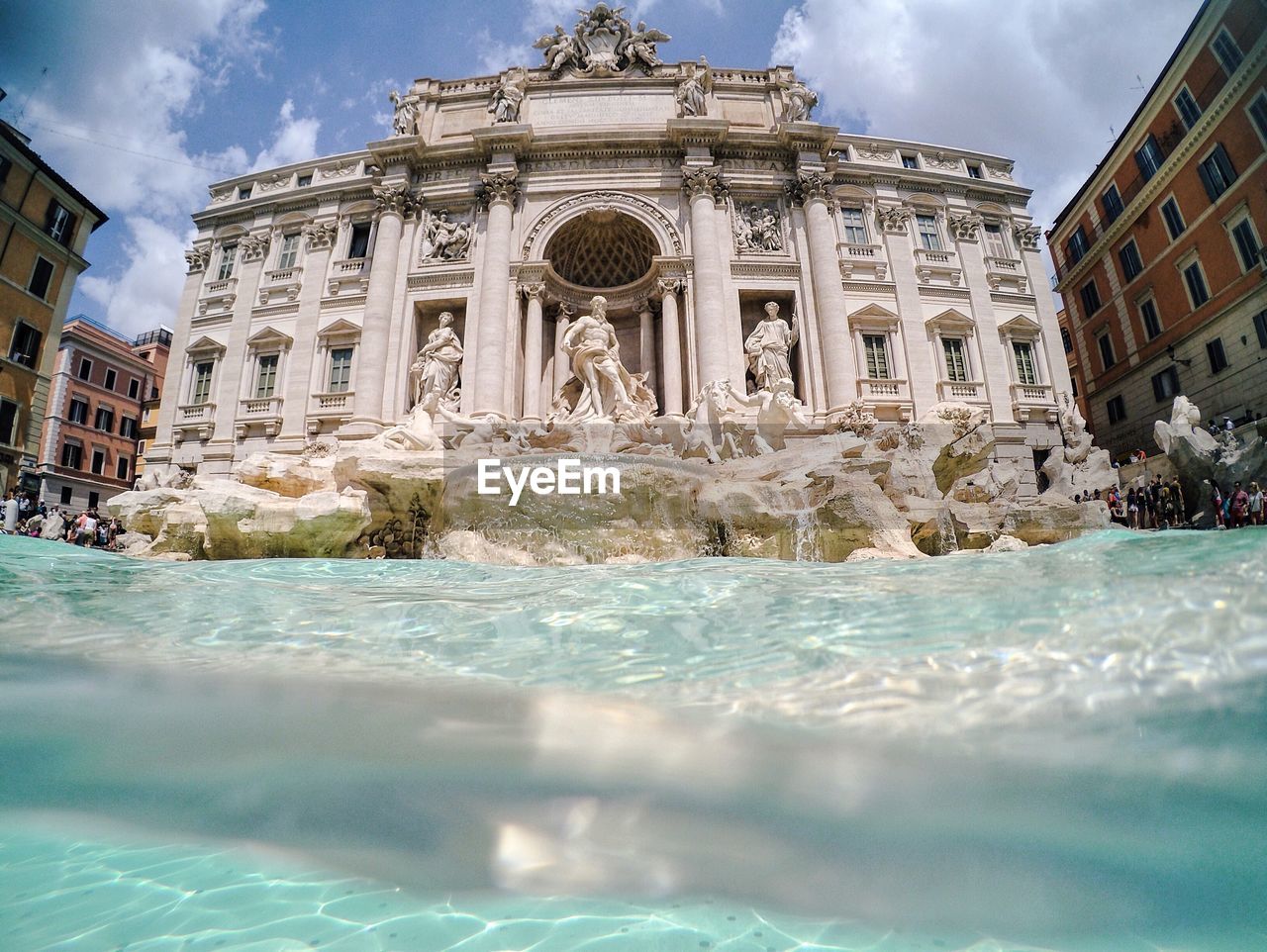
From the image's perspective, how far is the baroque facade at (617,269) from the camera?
16859 millimetres

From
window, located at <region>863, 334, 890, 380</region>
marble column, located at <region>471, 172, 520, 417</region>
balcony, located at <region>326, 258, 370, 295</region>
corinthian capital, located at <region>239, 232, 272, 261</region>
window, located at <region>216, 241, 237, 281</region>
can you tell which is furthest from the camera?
window, located at <region>216, 241, 237, 281</region>

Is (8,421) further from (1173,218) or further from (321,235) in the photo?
(1173,218)

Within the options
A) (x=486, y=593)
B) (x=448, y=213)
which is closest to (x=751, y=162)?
(x=448, y=213)

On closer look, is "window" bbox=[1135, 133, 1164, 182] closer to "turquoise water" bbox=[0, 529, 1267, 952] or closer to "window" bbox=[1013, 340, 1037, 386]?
"window" bbox=[1013, 340, 1037, 386]

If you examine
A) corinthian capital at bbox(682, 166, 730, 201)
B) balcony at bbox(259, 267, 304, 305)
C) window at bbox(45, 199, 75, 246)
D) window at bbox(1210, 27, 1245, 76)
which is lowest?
window at bbox(45, 199, 75, 246)

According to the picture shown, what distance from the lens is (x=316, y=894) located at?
1.75 meters

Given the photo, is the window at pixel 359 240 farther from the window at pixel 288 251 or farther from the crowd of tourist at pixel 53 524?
the crowd of tourist at pixel 53 524

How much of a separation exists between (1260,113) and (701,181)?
39.9ft

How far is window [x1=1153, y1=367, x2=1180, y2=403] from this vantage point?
17.3m

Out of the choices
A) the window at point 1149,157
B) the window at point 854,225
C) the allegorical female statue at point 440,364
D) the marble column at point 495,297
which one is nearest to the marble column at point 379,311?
the allegorical female statue at point 440,364

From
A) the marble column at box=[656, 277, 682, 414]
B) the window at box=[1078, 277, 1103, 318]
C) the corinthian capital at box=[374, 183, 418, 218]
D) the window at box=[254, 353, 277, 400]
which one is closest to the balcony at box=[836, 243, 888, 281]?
the marble column at box=[656, 277, 682, 414]

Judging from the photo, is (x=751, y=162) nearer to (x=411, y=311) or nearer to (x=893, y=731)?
(x=411, y=311)

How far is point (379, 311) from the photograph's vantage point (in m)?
17.2

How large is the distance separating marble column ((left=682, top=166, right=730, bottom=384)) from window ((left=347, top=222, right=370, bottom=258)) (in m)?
10.8
